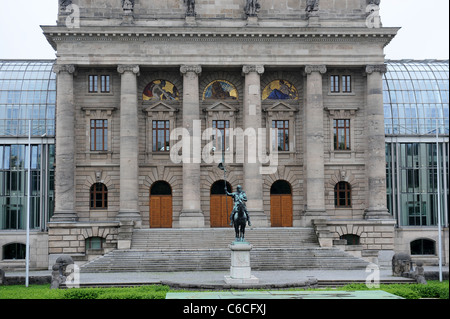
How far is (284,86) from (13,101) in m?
24.7

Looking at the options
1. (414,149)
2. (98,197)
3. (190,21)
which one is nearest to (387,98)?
(414,149)

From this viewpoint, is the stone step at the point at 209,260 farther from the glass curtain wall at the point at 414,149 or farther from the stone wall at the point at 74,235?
the glass curtain wall at the point at 414,149

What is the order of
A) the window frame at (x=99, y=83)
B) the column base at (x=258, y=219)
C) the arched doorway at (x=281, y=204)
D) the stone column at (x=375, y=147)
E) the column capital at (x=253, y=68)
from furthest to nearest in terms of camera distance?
the arched doorway at (x=281, y=204)
the window frame at (x=99, y=83)
the stone column at (x=375, y=147)
the column capital at (x=253, y=68)
the column base at (x=258, y=219)

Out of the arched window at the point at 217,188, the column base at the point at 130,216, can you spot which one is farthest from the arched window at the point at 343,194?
the column base at the point at 130,216

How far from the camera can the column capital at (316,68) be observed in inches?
2161

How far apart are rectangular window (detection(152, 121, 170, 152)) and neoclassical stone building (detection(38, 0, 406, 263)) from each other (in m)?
0.11

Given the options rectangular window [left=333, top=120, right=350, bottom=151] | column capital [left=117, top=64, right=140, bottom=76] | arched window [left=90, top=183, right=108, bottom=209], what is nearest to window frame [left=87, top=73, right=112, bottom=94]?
column capital [left=117, top=64, right=140, bottom=76]

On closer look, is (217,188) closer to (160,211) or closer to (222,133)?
(222,133)

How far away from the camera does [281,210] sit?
186 feet

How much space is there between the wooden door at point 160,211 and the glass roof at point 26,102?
11.4 metres

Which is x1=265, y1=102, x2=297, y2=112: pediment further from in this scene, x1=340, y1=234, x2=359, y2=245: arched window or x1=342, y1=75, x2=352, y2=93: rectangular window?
x1=340, y1=234, x2=359, y2=245: arched window

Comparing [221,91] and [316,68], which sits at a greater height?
[316,68]

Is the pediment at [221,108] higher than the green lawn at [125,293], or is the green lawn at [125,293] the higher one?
the pediment at [221,108]

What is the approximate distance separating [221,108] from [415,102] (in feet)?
62.5
